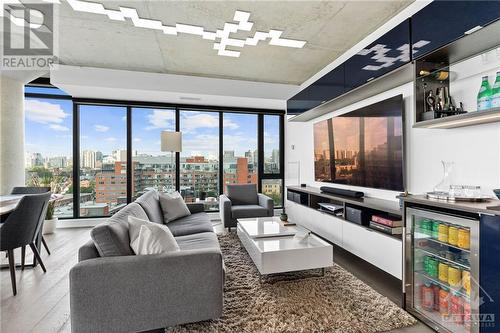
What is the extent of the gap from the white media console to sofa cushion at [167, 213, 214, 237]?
1642 mm

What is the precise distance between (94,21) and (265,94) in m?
2.91

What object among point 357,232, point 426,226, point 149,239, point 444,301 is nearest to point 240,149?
point 357,232

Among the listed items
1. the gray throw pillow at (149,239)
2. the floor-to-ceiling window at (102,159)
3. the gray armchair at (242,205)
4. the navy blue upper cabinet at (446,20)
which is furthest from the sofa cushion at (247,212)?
the navy blue upper cabinet at (446,20)

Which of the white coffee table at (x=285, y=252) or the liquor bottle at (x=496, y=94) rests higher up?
the liquor bottle at (x=496, y=94)

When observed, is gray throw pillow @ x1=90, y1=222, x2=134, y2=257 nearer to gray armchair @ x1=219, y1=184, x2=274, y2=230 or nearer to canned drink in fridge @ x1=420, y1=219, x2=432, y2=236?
canned drink in fridge @ x1=420, y1=219, x2=432, y2=236

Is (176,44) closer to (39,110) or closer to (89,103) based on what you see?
(89,103)

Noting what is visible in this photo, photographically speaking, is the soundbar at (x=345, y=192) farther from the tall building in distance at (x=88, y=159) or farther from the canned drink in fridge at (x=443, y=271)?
the tall building in distance at (x=88, y=159)

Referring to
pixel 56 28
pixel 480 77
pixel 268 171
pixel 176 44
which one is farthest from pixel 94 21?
pixel 268 171

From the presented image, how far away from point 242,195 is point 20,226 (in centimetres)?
306

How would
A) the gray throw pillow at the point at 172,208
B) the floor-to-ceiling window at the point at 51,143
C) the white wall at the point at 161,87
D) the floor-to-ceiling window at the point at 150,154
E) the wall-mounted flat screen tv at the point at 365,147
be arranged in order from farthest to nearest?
1. the floor-to-ceiling window at the point at 150,154
2. the floor-to-ceiling window at the point at 51,143
3. the white wall at the point at 161,87
4. the gray throw pillow at the point at 172,208
5. the wall-mounted flat screen tv at the point at 365,147

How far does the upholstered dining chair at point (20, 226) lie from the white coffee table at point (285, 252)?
2.24 metres

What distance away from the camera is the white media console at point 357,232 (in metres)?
2.20

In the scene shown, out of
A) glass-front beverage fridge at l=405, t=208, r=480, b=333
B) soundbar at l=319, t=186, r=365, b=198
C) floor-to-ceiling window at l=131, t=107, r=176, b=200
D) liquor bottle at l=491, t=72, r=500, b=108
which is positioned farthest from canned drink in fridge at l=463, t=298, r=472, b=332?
floor-to-ceiling window at l=131, t=107, r=176, b=200

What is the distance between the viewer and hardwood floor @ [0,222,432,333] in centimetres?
175
